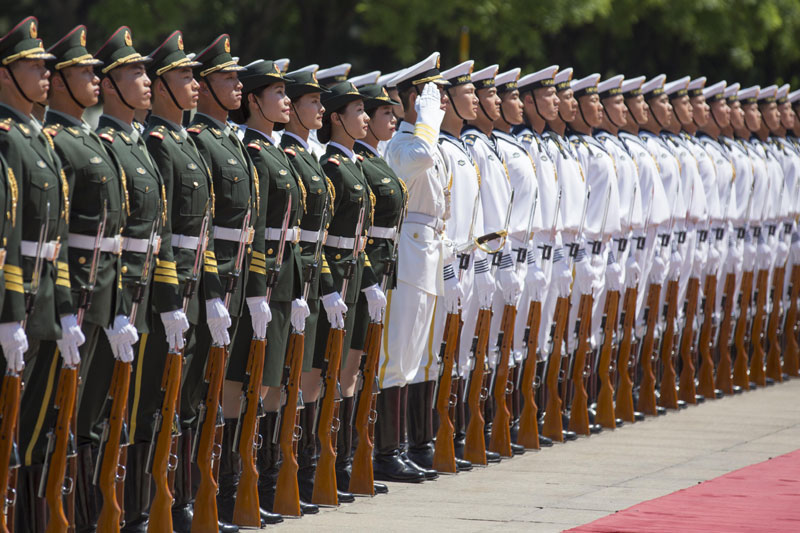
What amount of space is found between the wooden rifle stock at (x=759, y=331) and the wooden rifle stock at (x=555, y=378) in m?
3.79

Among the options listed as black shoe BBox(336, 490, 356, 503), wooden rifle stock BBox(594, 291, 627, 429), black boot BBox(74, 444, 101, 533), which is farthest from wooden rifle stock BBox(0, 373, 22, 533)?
wooden rifle stock BBox(594, 291, 627, 429)

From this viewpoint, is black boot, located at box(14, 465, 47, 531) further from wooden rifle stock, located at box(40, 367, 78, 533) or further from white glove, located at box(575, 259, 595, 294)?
white glove, located at box(575, 259, 595, 294)

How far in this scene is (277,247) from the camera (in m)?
6.97

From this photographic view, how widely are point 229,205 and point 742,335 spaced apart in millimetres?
7273

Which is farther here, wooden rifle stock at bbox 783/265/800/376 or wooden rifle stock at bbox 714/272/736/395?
wooden rifle stock at bbox 783/265/800/376

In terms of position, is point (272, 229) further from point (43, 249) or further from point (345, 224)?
point (43, 249)

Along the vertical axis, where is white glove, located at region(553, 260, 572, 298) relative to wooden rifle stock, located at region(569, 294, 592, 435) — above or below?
above

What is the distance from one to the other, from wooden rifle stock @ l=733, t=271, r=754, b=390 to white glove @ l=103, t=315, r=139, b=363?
797cm

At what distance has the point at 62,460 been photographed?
5.50m

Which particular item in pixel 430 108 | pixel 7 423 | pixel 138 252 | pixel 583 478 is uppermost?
pixel 430 108

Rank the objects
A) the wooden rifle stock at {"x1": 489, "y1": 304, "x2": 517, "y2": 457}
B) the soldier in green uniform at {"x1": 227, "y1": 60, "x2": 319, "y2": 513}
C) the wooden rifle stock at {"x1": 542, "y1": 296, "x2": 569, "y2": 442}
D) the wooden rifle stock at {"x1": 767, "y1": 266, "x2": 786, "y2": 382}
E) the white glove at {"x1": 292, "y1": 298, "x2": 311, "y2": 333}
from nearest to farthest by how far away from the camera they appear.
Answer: the soldier in green uniform at {"x1": 227, "y1": 60, "x2": 319, "y2": 513}
the white glove at {"x1": 292, "y1": 298, "x2": 311, "y2": 333}
the wooden rifle stock at {"x1": 489, "y1": 304, "x2": 517, "y2": 457}
the wooden rifle stock at {"x1": 542, "y1": 296, "x2": 569, "y2": 442}
the wooden rifle stock at {"x1": 767, "y1": 266, "x2": 786, "y2": 382}

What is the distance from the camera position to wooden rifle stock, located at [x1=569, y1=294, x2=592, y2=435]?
10.1 metres

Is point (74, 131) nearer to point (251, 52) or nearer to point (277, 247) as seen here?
point (277, 247)

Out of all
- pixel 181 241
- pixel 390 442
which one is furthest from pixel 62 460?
pixel 390 442
